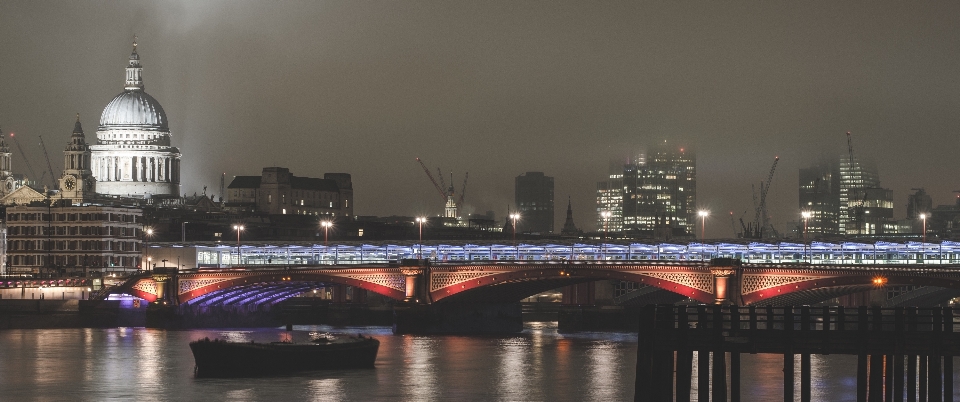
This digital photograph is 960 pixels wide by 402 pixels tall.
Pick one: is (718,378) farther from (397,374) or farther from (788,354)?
(397,374)

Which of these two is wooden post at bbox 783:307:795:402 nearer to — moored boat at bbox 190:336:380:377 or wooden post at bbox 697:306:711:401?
wooden post at bbox 697:306:711:401

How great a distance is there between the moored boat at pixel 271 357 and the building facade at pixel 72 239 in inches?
3119

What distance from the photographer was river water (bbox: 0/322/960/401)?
3666 inches

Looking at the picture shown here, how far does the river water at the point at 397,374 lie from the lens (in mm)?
93125

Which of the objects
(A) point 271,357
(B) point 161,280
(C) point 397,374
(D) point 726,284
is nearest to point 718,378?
(C) point 397,374

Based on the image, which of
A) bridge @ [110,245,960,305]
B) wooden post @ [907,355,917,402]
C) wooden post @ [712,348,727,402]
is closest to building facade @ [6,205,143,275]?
bridge @ [110,245,960,305]

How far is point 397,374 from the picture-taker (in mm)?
104688

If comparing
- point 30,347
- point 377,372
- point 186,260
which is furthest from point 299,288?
point 377,372

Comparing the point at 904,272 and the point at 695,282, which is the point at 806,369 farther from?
the point at 695,282

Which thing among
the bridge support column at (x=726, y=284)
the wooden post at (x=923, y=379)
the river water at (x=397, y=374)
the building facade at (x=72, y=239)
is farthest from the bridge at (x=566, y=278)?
the wooden post at (x=923, y=379)

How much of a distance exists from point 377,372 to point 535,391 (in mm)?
14134

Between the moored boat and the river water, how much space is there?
1.36 meters

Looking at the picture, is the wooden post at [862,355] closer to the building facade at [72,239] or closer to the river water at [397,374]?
the river water at [397,374]

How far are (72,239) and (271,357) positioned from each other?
85.8 meters
